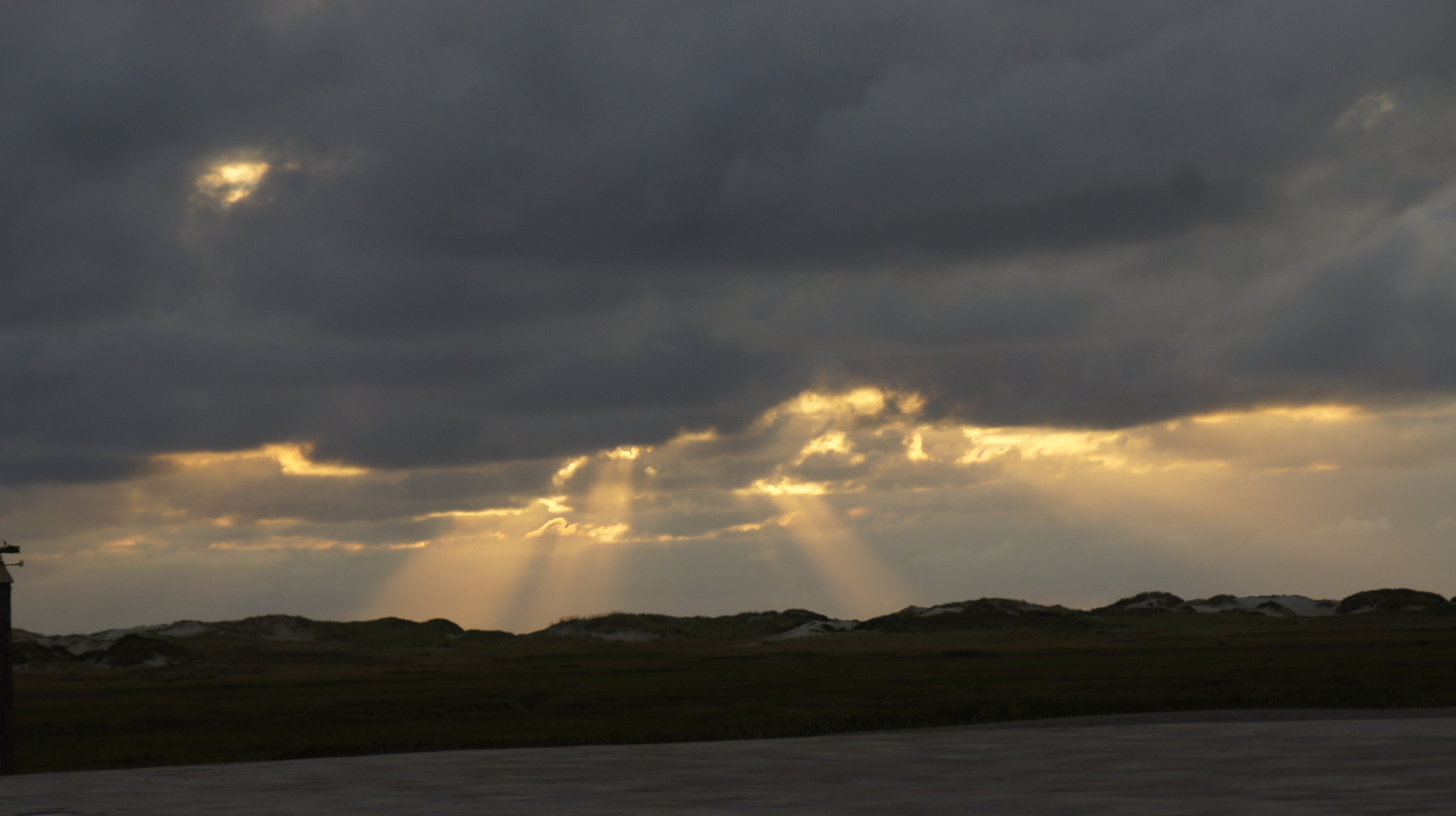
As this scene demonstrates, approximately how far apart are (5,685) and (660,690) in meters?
30.3

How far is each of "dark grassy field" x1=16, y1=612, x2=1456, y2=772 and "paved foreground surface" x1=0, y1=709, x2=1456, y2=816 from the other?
693 cm

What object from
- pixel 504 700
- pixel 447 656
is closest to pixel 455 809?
pixel 504 700

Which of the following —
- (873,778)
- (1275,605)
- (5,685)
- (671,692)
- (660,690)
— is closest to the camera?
(873,778)

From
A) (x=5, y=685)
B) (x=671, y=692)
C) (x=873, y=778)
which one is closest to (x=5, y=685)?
(x=5, y=685)

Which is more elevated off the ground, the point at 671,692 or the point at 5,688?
the point at 5,688

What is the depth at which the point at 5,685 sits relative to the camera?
92.8ft

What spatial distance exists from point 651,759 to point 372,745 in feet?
35.3

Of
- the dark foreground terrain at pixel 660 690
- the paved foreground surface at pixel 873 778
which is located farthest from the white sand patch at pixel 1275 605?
the paved foreground surface at pixel 873 778

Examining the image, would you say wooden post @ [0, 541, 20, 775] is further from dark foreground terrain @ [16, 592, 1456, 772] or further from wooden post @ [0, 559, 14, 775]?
dark foreground terrain @ [16, 592, 1456, 772]

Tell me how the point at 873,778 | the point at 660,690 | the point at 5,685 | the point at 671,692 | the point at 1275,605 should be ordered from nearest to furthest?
the point at 873,778
the point at 5,685
the point at 671,692
the point at 660,690
the point at 1275,605

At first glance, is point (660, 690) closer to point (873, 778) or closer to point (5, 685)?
point (5, 685)

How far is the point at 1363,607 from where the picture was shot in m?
161

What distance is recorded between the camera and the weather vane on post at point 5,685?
27.8 meters

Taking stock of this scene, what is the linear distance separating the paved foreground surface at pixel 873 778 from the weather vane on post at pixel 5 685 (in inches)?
130
